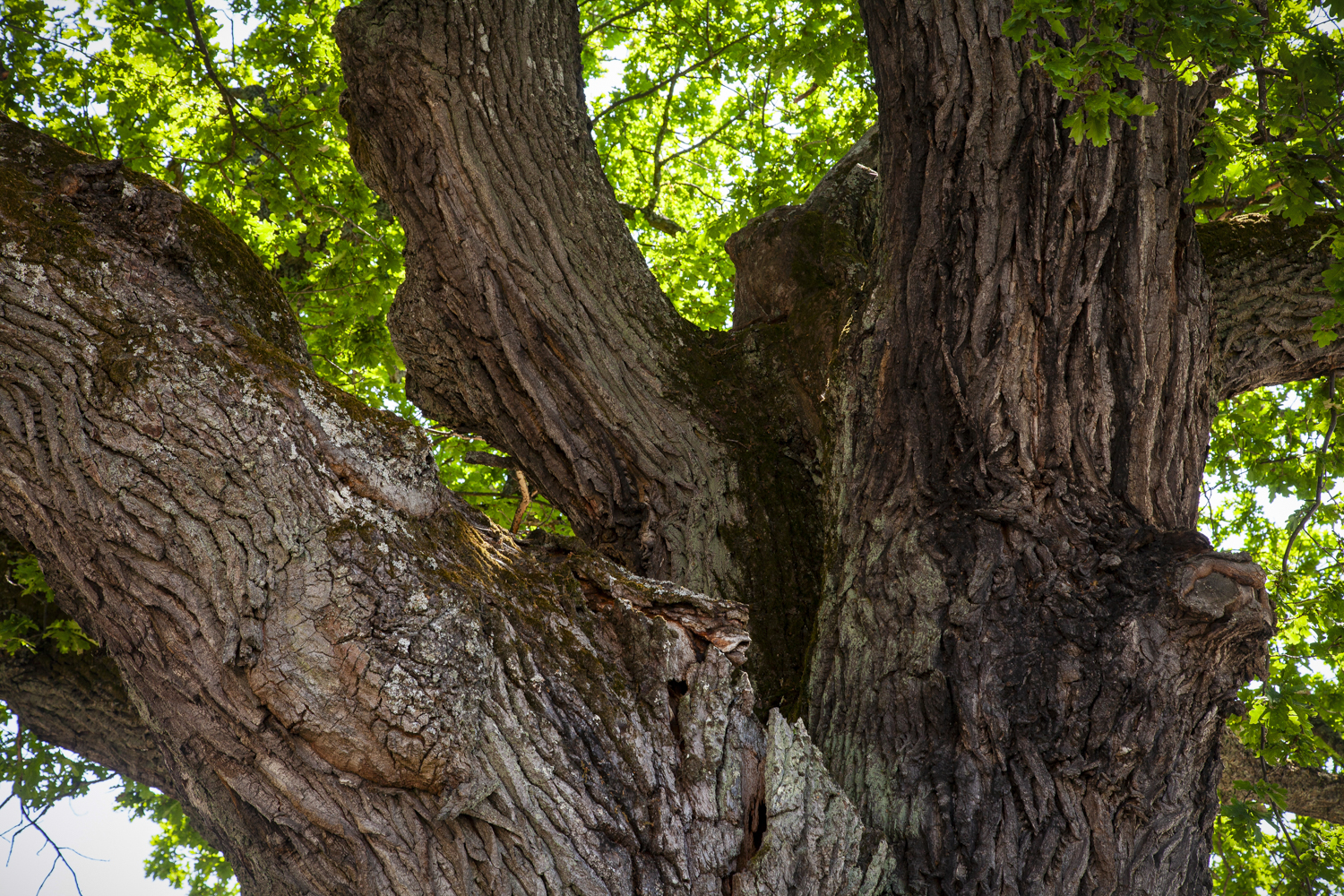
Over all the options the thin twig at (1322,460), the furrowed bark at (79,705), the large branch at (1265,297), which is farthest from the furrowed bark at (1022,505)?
the furrowed bark at (79,705)

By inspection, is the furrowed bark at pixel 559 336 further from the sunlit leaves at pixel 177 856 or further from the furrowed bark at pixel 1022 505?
the sunlit leaves at pixel 177 856

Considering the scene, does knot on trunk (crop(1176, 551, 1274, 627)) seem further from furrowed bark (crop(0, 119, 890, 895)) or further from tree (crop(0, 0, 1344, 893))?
furrowed bark (crop(0, 119, 890, 895))

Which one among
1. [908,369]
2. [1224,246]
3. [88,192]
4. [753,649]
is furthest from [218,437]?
[1224,246]

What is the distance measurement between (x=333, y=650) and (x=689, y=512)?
162 cm

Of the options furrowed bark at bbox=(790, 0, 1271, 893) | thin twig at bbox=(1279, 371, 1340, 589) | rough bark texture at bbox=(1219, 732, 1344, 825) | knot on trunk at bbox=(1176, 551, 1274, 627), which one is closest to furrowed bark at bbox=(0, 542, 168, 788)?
furrowed bark at bbox=(790, 0, 1271, 893)

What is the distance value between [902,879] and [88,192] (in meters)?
2.90

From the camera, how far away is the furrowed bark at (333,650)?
73.9 inches

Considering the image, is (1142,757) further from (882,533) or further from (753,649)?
(753,649)

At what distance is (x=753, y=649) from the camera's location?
9.73 feet

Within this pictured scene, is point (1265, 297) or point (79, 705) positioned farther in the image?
point (79, 705)

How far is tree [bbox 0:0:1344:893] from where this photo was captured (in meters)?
1.91

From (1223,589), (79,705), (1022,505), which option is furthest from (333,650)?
(79,705)

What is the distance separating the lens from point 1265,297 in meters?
3.34

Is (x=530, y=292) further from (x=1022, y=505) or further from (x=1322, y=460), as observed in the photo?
(x=1322, y=460)
